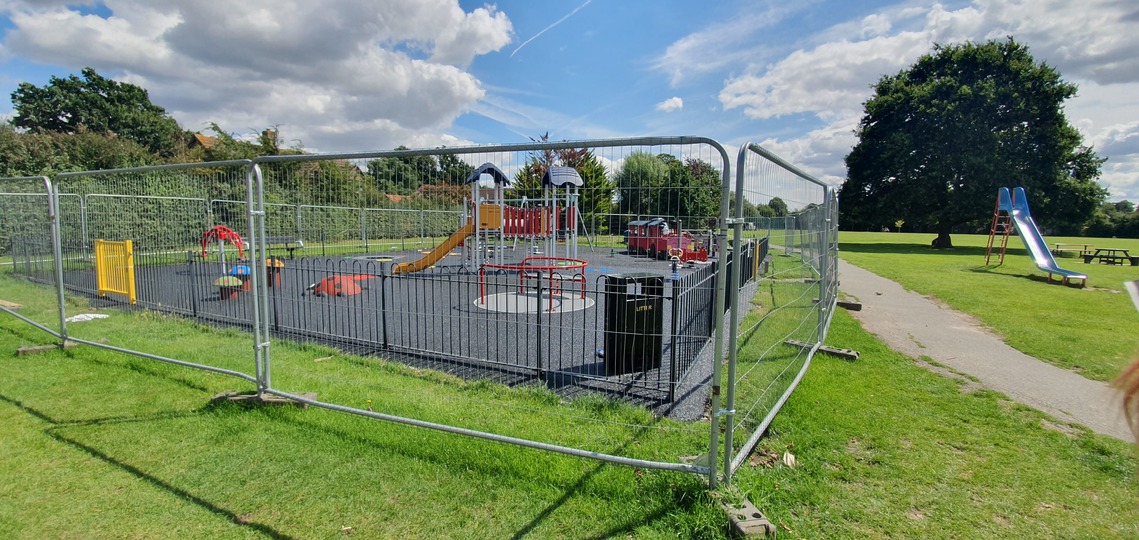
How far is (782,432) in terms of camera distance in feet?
12.5

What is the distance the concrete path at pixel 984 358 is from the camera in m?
4.47

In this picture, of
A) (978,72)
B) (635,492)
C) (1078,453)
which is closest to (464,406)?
(635,492)

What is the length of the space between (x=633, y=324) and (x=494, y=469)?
2163 millimetres

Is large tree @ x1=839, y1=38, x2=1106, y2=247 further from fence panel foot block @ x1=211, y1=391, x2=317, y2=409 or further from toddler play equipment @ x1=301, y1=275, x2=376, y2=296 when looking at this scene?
fence panel foot block @ x1=211, y1=391, x2=317, y2=409

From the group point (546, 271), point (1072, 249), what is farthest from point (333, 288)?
point (1072, 249)

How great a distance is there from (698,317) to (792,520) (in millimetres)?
3453

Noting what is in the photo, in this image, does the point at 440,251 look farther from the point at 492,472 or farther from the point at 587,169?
the point at 492,472

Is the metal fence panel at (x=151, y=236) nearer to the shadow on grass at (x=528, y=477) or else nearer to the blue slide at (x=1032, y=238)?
the shadow on grass at (x=528, y=477)

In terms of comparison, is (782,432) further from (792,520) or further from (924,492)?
(792,520)

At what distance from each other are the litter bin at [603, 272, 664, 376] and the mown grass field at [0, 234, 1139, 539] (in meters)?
0.85

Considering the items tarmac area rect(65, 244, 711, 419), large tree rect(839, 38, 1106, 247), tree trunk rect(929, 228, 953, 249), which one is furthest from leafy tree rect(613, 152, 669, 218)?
tree trunk rect(929, 228, 953, 249)

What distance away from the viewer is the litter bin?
4719mm

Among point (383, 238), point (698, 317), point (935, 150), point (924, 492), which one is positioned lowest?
point (924, 492)

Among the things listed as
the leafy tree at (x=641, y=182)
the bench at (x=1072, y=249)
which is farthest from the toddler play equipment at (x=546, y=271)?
the bench at (x=1072, y=249)
